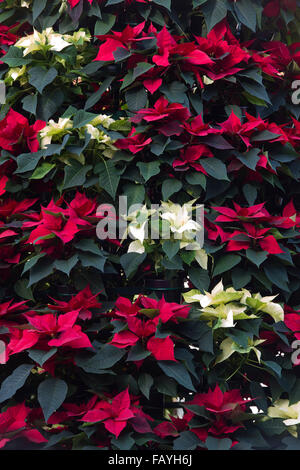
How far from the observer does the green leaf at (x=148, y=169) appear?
Result: 142cm

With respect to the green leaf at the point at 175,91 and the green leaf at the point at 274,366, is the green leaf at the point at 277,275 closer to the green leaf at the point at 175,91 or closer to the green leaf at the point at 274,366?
the green leaf at the point at 274,366

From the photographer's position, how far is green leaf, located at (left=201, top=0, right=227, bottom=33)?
1527 mm

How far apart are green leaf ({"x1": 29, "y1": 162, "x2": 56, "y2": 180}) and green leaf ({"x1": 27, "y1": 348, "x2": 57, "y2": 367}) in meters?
0.48

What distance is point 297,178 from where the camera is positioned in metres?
1.58

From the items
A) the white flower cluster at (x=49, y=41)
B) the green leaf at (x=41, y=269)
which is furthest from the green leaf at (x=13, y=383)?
the white flower cluster at (x=49, y=41)

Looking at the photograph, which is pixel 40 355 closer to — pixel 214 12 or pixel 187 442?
pixel 187 442

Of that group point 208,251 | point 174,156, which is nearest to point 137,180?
point 174,156

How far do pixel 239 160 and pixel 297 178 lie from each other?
0.71 feet

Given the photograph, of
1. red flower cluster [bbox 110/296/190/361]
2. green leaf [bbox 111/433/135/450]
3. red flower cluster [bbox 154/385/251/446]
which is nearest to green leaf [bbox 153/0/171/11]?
red flower cluster [bbox 110/296/190/361]

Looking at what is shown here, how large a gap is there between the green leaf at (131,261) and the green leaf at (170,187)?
0.58 ft
